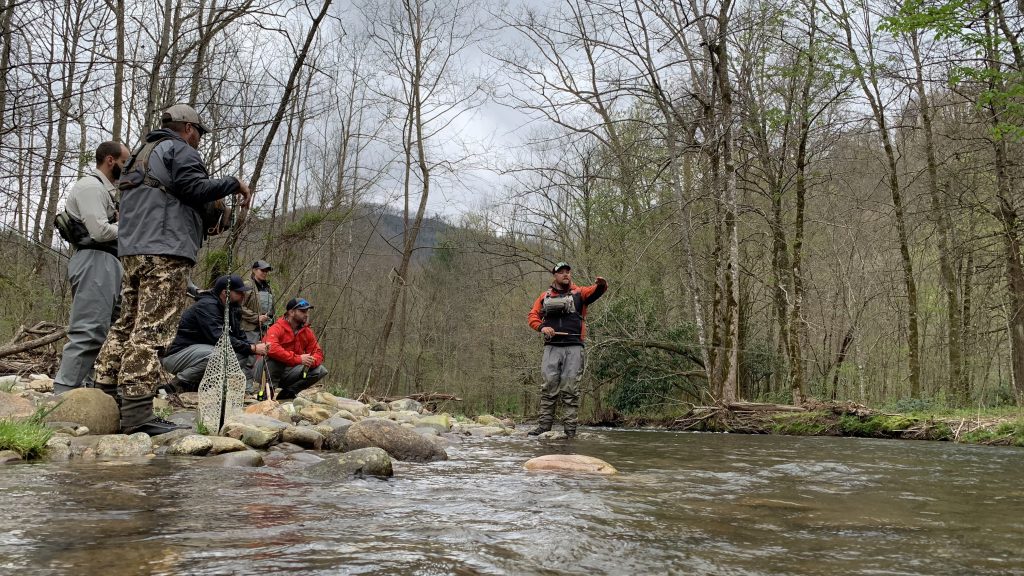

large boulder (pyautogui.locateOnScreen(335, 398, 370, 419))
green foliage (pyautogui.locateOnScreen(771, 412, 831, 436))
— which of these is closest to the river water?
large boulder (pyautogui.locateOnScreen(335, 398, 370, 419))

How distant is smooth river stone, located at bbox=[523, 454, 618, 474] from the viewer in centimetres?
513

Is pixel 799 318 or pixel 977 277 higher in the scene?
pixel 977 277

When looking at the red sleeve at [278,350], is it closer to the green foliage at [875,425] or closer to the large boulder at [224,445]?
the large boulder at [224,445]

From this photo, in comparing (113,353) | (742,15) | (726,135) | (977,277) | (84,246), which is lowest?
(113,353)

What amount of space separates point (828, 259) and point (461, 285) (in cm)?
1561

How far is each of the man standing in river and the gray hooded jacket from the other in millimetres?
4455

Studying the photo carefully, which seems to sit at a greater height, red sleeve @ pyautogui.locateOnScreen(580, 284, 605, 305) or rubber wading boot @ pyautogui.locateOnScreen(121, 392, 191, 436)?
red sleeve @ pyautogui.locateOnScreen(580, 284, 605, 305)

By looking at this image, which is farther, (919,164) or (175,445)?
(919,164)

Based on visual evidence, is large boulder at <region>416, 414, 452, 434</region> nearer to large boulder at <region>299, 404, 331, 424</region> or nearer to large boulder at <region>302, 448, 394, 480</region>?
large boulder at <region>299, 404, 331, 424</region>

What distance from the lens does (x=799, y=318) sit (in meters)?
14.3

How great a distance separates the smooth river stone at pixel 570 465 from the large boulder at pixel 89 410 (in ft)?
10.6

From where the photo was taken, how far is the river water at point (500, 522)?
2266mm

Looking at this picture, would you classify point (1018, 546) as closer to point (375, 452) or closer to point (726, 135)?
point (375, 452)

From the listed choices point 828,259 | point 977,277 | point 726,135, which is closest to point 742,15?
point 726,135
